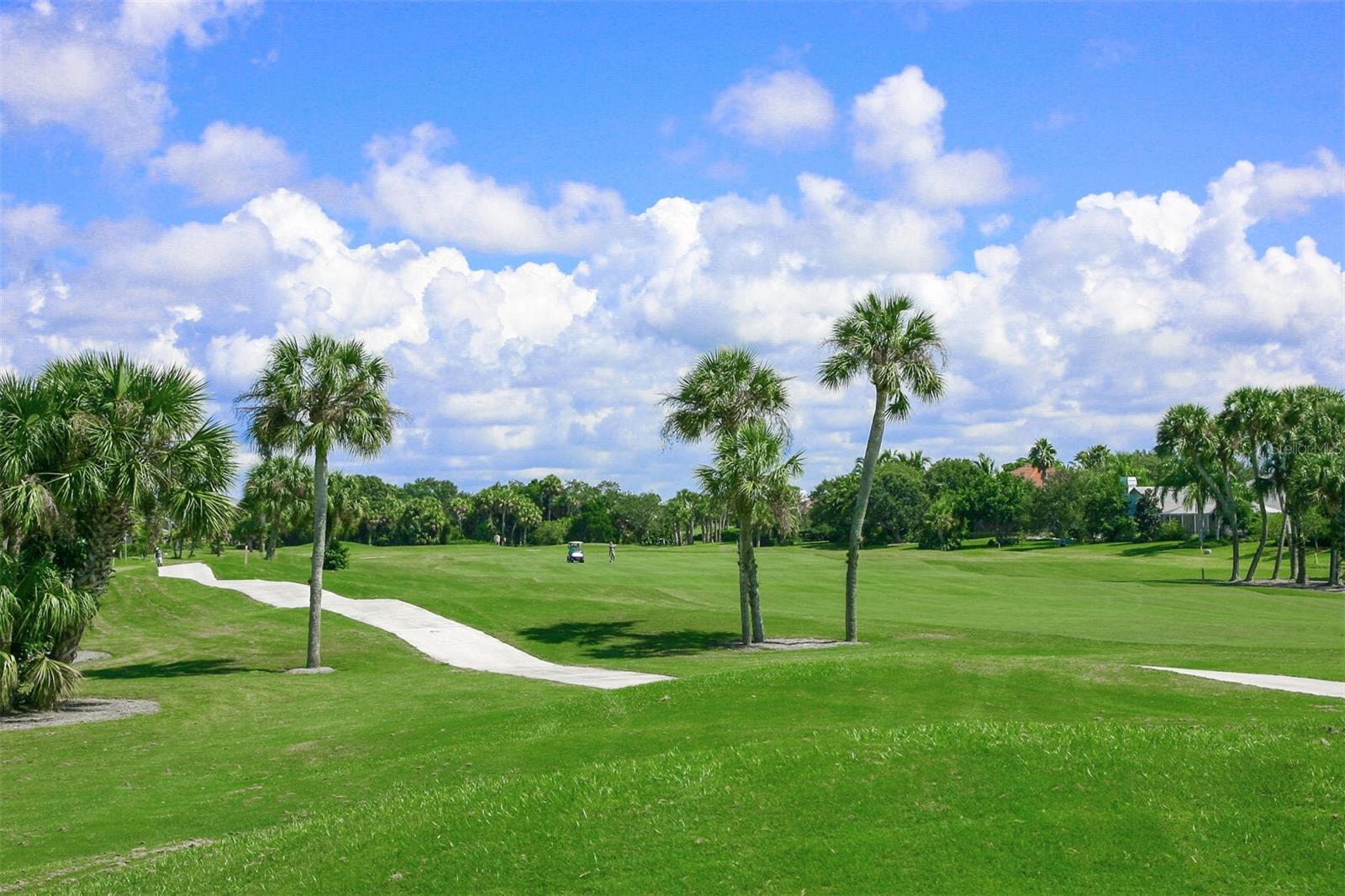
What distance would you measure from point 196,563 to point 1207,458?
6995cm

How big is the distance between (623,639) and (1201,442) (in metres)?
54.7

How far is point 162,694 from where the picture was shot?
2625cm

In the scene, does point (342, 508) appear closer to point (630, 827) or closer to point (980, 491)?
point (630, 827)

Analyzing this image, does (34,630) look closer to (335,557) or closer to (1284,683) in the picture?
(1284,683)

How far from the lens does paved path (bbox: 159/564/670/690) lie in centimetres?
2880

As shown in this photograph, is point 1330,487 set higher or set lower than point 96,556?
higher

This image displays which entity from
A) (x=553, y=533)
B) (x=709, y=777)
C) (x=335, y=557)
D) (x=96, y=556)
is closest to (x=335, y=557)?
(x=335, y=557)

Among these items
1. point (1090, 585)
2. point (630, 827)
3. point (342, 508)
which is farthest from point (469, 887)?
point (342, 508)

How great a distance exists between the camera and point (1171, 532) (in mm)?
118750

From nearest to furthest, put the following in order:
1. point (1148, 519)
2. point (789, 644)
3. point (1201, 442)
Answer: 1. point (789, 644)
2. point (1201, 442)
3. point (1148, 519)

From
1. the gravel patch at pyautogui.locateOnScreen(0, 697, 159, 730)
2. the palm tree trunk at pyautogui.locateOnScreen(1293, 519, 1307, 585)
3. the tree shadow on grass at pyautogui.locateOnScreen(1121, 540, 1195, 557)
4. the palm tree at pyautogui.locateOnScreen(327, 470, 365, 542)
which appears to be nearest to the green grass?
the gravel patch at pyautogui.locateOnScreen(0, 697, 159, 730)

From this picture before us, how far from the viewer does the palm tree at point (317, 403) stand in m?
31.9

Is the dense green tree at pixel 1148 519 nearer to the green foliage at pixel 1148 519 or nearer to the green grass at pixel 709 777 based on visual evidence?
the green foliage at pixel 1148 519

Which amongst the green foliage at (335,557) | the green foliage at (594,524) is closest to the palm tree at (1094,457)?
Result: the green foliage at (594,524)
